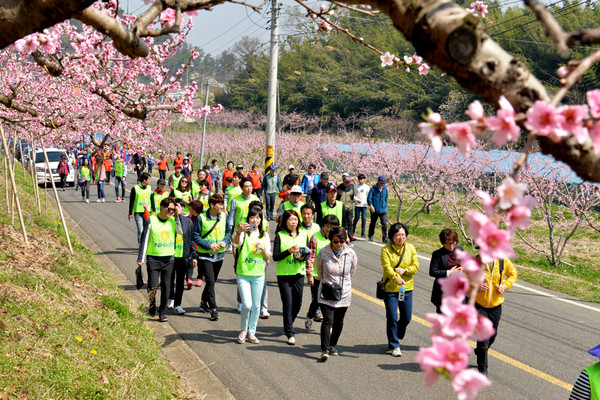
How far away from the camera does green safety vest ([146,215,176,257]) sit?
859 cm

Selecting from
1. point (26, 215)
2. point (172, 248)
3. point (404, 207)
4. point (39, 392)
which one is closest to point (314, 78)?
point (404, 207)

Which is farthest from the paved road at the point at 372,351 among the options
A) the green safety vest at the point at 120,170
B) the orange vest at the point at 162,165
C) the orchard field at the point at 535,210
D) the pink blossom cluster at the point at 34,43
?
the orange vest at the point at 162,165

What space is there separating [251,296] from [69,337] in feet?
8.19

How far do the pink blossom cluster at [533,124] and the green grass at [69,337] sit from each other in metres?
4.33

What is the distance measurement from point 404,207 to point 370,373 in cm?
2257

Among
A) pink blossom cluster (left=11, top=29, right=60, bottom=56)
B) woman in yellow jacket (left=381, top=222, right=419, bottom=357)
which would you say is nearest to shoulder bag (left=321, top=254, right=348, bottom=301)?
woman in yellow jacket (left=381, top=222, right=419, bottom=357)

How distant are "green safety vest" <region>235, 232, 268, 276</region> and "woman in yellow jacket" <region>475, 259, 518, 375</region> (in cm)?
281

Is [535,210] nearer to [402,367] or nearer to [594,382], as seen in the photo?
[402,367]

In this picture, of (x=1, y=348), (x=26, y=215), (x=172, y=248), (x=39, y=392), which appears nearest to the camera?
(x=39, y=392)

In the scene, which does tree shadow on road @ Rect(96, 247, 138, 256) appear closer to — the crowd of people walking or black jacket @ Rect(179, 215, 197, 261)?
the crowd of people walking

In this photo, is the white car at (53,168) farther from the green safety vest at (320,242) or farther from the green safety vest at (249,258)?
the green safety vest at (249,258)

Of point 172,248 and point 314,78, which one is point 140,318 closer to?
point 172,248

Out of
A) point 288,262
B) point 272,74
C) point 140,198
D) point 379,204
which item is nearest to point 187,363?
point 288,262

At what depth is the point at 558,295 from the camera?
1168 centimetres
